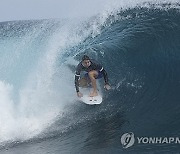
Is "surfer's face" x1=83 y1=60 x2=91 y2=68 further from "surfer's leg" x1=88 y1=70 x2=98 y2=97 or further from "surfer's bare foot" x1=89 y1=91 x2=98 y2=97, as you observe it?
"surfer's bare foot" x1=89 y1=91 x2=98 y2=97

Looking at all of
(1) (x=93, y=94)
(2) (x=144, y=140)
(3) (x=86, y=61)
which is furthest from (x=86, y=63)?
(2) (x=144, y=140)

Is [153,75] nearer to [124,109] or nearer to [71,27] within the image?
[124,109]

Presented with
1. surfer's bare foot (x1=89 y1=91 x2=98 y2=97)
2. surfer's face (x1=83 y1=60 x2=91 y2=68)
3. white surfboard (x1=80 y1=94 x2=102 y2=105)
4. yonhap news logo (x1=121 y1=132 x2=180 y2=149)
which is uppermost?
surfer's face (x1=83 y1=60 x2=91 y2=68)

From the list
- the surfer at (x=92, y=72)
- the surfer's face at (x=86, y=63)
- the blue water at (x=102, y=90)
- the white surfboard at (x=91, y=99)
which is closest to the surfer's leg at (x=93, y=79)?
the surfer at (x=92, y=72)

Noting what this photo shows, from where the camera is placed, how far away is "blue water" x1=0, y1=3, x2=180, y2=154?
11.2 m

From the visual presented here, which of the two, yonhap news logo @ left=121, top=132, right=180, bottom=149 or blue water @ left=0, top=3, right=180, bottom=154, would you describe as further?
blue water @ left=0, top=3, right=180, bottom=154

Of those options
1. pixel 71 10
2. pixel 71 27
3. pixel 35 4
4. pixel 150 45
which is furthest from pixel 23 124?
pixel 35 4

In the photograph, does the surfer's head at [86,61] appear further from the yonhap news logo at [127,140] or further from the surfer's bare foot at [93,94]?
the yonhap news logo at [127,140]

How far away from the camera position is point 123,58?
1469 cm

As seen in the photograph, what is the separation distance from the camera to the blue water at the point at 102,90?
36.6ft

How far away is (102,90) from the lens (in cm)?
1341

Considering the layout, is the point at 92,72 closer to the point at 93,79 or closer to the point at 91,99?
the point at 93,79

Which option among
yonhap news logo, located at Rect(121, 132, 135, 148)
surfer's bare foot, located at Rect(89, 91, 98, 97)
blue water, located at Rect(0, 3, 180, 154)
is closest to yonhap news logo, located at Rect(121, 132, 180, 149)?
yonhap news logo, located at Rect(121, 132, 135, 148)

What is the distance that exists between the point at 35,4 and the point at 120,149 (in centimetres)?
→ 1891
